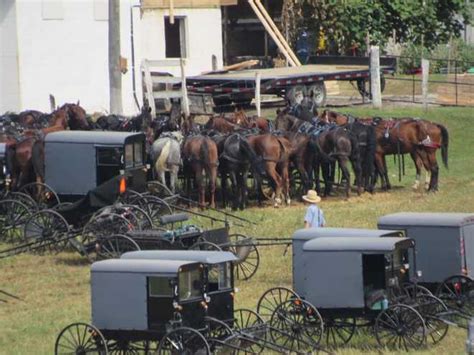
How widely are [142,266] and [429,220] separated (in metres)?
4.59

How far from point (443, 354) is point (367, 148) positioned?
13329mm

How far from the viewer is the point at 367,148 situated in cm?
3108

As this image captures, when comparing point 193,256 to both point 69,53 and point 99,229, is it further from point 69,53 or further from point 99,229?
point 69,53

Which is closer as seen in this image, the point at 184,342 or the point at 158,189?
the point at 184,342

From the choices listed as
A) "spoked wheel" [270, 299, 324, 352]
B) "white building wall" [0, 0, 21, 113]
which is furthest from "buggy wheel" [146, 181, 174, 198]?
"white building wall" [0, 0, 21, 113]

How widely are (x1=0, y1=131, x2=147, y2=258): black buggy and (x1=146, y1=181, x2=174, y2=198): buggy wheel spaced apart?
1.02 m

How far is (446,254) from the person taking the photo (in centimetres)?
2017

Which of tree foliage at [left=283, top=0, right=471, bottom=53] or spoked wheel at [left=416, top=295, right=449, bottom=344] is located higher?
tree foliage at [left=283, top=0, right=471, bottom=53]

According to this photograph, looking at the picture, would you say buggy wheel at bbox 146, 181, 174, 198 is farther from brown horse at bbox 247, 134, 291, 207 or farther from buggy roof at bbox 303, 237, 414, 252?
buggy roof at bbox 303, 237, 414, 252

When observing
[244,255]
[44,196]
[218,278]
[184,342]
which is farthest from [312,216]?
[44,196]

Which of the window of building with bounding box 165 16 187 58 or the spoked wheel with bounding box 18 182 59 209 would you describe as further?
the window of building with bounding box 165 16 187 58

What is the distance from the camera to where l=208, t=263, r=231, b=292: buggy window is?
1791 cm

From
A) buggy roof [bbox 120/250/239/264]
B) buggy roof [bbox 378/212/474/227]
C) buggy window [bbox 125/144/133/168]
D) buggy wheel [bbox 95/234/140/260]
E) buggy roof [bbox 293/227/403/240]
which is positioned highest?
buggy window [bbox 125/144/133/168]

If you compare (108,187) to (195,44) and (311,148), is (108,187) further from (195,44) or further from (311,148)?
(195,44)
